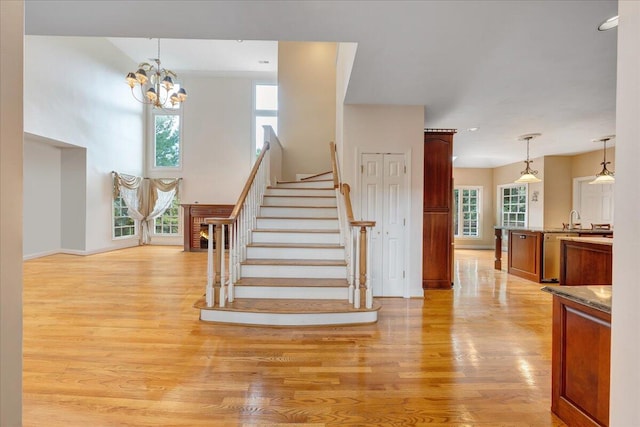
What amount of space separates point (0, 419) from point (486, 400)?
2.30 metres

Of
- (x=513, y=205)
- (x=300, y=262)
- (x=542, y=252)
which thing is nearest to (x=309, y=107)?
(x=300, y=262)

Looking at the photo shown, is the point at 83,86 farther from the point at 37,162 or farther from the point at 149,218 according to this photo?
the point at 149,218

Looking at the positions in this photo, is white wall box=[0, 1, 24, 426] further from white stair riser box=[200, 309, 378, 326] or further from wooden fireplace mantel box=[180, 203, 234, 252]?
wooden fireplace mantel box=[180, 203, 234, 252]

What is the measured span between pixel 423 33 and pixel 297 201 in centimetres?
329

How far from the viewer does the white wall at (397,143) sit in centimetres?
419

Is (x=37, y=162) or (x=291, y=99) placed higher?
(x=291, y=99)

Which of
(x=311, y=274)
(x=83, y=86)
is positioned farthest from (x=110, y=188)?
(x=311, y=274)

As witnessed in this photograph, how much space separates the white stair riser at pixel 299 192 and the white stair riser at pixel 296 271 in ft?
6.14

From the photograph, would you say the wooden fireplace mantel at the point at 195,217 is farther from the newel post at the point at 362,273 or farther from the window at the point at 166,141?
the newel post at the point at 362,273

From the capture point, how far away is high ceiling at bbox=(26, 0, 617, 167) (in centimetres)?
214

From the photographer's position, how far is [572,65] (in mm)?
3010

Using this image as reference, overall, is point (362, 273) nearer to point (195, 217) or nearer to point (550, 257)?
point (550, 257)

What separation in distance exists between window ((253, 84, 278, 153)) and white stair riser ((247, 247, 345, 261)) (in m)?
6.23

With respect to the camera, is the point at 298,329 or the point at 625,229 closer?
the point at 625,229
